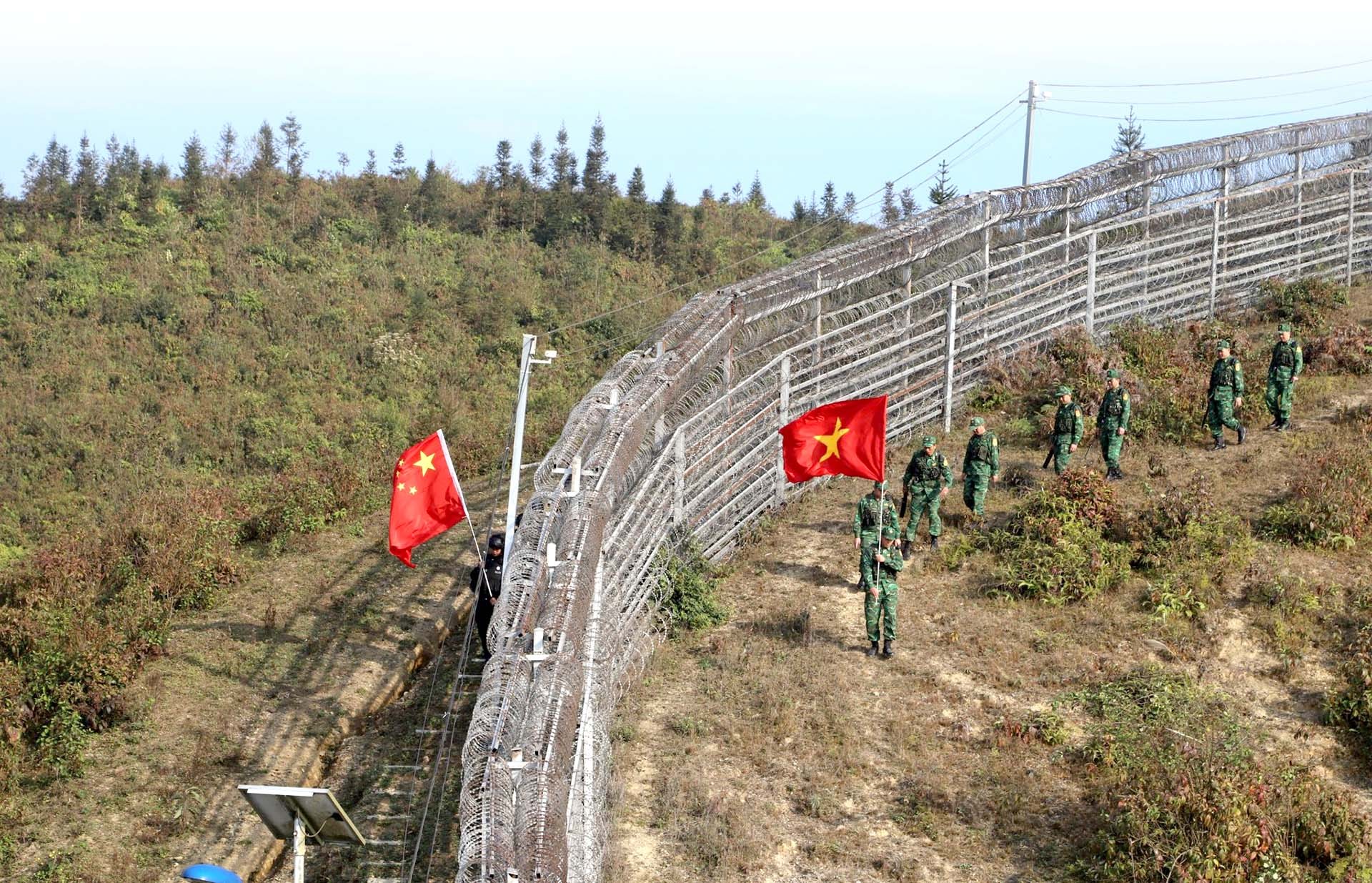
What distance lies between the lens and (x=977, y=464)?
1691 cm

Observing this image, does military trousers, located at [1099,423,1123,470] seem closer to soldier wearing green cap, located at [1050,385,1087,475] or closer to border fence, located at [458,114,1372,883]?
soldier wearing green cap, located at [1050,385,1087,475]

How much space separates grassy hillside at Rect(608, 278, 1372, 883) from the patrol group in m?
0.32

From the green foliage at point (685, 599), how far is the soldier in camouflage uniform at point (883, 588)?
1847 millimetres

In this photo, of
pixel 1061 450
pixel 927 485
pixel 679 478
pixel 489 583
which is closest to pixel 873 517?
pixel 927 485

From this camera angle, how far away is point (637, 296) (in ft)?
114

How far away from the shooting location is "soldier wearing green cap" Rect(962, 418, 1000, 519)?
16859mm

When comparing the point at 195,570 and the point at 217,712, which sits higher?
the point at 195,570

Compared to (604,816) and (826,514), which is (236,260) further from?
(604,816)

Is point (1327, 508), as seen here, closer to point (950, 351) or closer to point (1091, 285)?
point (950, 351)

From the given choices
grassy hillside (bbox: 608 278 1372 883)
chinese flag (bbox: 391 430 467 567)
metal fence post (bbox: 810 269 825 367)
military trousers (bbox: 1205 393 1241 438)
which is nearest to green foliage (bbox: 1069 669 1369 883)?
grassy hillside (bbox: 608 278 1372 883)

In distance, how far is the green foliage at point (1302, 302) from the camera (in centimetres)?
2375

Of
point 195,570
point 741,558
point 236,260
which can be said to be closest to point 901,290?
point 741,558

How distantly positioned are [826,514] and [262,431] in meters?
13.6

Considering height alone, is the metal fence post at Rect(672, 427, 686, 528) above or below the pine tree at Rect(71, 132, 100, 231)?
below
